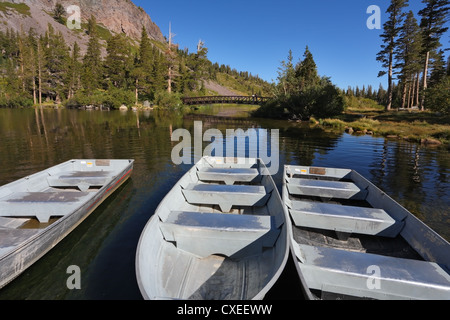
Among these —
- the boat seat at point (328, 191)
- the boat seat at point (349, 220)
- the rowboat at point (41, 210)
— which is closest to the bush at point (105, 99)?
the rowboat at point (41, 210)

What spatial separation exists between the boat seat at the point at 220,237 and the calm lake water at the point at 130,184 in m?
1.02

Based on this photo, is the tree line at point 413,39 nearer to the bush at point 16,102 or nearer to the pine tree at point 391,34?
the pine tree at point 391,34

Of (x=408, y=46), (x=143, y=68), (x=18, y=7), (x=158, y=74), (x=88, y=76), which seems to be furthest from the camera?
(x=18, y=7)

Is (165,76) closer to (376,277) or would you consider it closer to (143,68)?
(143,68)

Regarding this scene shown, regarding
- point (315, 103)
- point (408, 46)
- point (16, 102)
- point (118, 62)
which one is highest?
point (118, 62)

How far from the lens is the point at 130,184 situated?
10.4 m

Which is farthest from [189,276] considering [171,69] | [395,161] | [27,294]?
[171,69]

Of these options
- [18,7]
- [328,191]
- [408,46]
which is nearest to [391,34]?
[408,46]

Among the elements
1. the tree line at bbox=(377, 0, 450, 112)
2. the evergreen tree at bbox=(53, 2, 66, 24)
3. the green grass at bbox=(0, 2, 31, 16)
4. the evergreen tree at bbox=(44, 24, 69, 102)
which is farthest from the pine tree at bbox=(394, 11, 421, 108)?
the evergreen tree at bbox=(53, 2, 66, 24)

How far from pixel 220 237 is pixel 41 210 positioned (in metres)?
5.24

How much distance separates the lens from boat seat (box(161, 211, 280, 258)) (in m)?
4.92

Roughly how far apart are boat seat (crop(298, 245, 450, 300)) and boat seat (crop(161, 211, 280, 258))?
987mm
